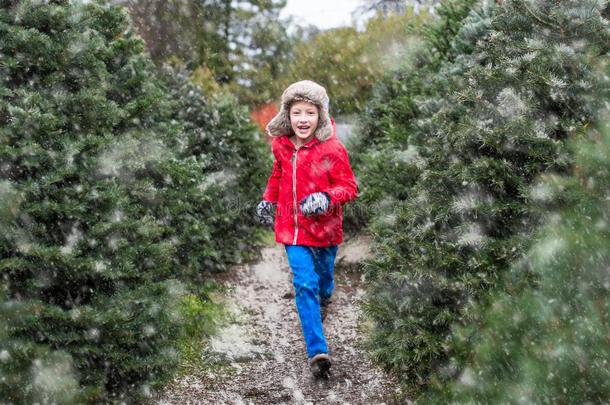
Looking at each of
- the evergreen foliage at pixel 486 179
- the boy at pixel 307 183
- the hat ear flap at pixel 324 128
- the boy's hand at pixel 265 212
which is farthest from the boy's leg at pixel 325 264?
the evergreen foliage at pixel 486 179

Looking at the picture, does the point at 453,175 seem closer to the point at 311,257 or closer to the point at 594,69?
the point at 594,69

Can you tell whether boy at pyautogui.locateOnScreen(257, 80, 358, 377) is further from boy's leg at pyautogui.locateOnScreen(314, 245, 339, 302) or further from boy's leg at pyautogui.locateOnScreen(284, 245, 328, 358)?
boy's leg at pyautogui.locateOnScreen(314, 245, 339, 302)

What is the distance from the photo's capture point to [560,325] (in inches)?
83.6

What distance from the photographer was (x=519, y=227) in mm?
3396

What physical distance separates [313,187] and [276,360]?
55.7 inches

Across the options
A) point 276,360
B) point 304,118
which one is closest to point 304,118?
point 304,118

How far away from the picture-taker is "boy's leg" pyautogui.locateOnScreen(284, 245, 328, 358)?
4.56 m

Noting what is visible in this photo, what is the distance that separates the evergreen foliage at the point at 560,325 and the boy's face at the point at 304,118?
262 centimetres

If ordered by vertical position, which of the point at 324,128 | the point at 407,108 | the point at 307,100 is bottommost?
the point at 324,128

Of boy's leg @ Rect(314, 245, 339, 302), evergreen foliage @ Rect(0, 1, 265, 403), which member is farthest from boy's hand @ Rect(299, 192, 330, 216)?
evergreen foliage @ Rect(0, 1, 265, 403)

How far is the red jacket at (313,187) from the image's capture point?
4.80 m

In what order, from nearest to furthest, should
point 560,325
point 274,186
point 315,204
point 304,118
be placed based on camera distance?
1. point 560,325
2. point 315,204
3. point 304,118
4. point 274,186

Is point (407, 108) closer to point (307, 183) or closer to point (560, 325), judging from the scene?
point (307, 183)

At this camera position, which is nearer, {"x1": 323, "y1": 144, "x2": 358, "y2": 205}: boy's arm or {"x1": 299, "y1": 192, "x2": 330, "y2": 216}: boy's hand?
{"x1": 299, "y1": 192, "x2": 330, "y2": 216}: boy's hand
